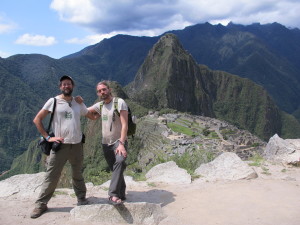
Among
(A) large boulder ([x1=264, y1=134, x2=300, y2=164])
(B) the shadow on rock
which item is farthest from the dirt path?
(A) large boulder ([x1=264, y1=134, x2=300, y2=164])

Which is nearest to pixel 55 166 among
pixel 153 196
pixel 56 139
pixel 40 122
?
pixel 56 139

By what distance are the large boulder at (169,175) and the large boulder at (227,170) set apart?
0.61 meters

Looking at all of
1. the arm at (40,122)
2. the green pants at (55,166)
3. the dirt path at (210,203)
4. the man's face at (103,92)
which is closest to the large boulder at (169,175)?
the dirt path at (210,203)

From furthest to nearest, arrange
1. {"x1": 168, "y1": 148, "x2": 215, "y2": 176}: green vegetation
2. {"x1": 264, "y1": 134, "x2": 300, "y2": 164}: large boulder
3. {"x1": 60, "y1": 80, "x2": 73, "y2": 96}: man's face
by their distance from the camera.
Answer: {"x1": 168, "y1": 148, "x2": 215, "y2": 176}: green vegetation → {"x1": 264, "y1": 134, "x2": 300, "y2": 164}: large boulder → {"x1": 60, "y1": 80, "x2": 73, "y2": 96}: man's face

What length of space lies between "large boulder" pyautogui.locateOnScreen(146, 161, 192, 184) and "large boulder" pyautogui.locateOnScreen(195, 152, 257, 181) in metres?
0.61

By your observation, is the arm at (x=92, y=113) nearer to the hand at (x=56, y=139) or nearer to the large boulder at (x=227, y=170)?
the hand at (x=56, y=139)

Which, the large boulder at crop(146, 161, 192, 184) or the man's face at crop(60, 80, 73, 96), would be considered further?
the large boulder at crop(146, 161, 192, 184)

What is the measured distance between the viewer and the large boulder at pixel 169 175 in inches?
308

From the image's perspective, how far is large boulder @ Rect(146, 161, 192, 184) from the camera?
7812 millimetres

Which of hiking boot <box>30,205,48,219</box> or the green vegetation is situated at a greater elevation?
hiking boot <box>30,205,48,219</box>

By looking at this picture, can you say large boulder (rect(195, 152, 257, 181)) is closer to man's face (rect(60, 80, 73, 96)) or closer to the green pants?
the green pants

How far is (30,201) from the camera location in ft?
19.8

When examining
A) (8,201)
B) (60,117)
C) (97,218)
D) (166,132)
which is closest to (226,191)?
(97,218)

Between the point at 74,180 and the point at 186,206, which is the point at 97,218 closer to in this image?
the point at 74,180
